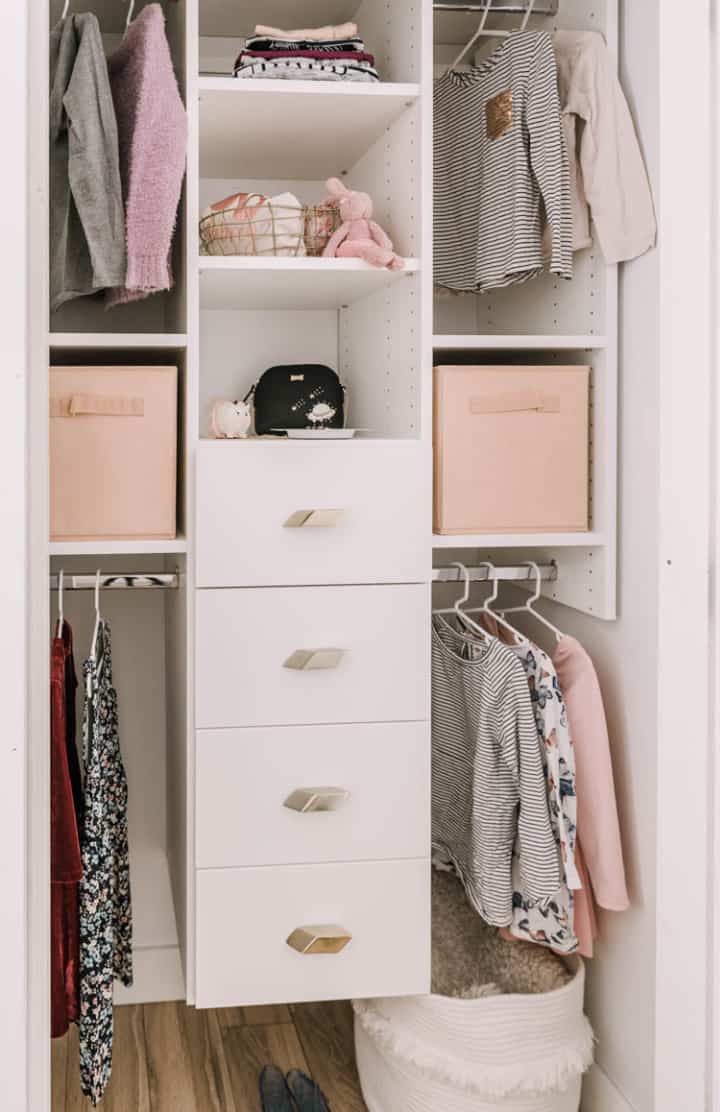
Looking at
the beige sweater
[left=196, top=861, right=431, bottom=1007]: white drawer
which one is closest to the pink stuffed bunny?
the beige sweater

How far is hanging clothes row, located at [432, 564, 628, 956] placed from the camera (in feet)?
6.19

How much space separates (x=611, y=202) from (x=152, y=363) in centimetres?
95

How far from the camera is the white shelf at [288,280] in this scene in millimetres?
1859

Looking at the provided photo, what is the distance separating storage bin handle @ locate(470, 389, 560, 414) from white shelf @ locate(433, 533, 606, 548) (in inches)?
8.2

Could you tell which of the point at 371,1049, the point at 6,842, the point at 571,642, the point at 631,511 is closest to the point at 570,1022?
the point at 371,1049

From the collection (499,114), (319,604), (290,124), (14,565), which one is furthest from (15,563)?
(499,114)

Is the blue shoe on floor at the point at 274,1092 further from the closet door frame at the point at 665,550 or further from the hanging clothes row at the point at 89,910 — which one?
the closet door frame at the point at 665,550

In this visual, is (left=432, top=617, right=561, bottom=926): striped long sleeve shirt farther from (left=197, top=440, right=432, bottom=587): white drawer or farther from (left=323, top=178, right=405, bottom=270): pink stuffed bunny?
(left=323, top=178, right=405, bottom=270): pink stuffed bunny

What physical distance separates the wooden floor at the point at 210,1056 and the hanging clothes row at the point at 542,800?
1.67 feet

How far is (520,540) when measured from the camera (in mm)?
1958

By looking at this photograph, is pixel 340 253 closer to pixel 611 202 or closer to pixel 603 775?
pixel 611 202

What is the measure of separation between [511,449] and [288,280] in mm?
475

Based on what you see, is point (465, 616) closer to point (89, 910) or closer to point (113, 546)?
point (113, 546)

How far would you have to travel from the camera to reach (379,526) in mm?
1860
